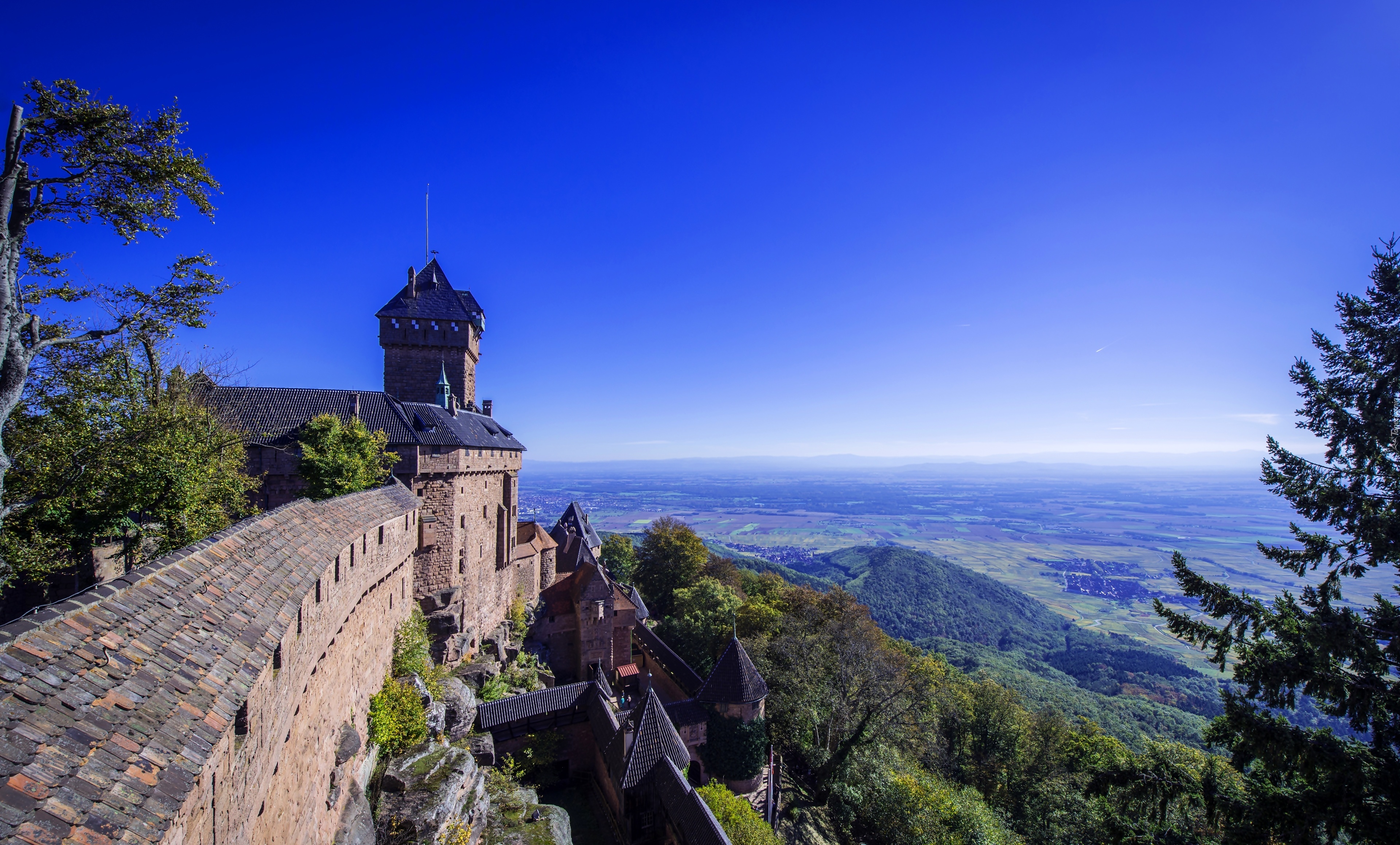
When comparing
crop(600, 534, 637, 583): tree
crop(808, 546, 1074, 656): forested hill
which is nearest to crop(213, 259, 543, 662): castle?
crop(600, 534, 637, 583): tree

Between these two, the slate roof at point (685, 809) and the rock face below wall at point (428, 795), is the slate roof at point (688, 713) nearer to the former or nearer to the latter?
the slate roof at point (685, 809)

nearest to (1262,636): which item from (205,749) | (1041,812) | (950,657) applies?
(205,749)

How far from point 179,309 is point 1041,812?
36.6 meters

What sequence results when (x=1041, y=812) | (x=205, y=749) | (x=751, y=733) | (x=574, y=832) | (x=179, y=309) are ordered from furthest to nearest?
(x=1041, y=812) < (x=751, y=733) < (x=574, y=832) < (x=179, y=309) < (x=205, y=749)

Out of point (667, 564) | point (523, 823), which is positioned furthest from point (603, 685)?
point (667, 564)

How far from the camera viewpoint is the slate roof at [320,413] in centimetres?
1688

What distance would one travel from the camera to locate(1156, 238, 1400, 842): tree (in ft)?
26.5

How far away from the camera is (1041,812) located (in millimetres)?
24406

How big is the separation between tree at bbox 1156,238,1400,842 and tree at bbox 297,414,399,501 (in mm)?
18910

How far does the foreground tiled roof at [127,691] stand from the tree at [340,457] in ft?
29.0

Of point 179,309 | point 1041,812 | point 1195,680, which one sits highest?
point 179,309

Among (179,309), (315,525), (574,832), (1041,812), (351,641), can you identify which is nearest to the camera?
(315,525)

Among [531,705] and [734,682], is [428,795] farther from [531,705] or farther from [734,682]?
[734,682]

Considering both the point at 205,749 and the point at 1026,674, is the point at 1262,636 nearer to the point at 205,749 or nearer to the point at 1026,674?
the point at 205,749
